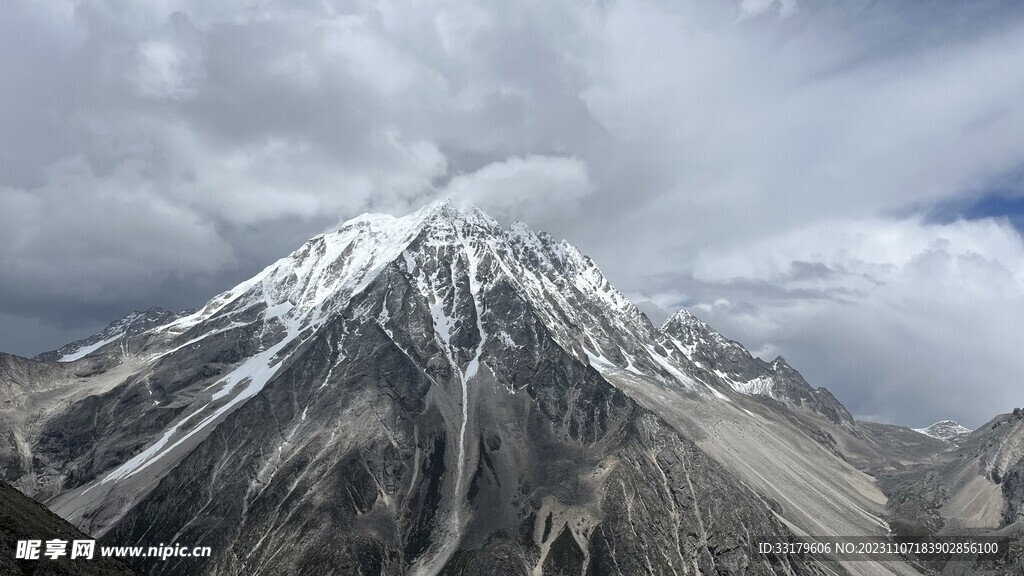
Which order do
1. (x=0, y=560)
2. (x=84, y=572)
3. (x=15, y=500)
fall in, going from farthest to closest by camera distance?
(x=15, y=500), (x=84, y=572), (x=0, y=560)

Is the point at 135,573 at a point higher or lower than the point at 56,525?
lower

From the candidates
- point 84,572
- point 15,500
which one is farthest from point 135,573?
point 15,500

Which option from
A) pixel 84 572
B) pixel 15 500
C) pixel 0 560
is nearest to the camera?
pixel 0 560

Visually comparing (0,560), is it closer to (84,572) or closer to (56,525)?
(84,572)

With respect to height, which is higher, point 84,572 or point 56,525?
point 56,525

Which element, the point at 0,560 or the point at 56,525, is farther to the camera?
the point at 56,525

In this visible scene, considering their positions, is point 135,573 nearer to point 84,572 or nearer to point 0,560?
point 84,572

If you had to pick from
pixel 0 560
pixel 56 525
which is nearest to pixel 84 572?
pixel 0 560

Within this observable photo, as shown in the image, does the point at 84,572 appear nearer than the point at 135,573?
Yes
